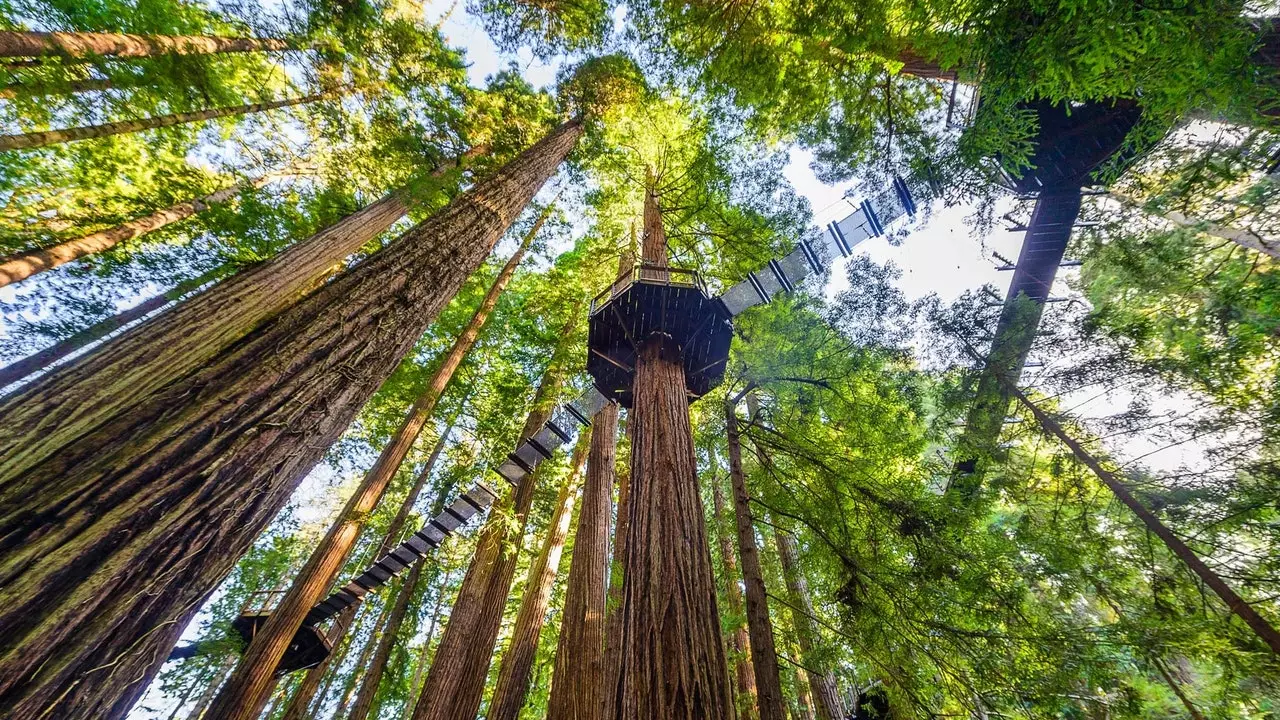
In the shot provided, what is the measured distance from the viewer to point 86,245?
5.92 metres

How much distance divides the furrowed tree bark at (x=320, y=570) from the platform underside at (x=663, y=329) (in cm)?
352

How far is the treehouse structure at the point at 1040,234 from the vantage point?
5203 millimetres

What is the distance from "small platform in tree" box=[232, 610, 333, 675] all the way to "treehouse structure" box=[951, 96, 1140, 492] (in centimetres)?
917

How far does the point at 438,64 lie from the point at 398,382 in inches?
205

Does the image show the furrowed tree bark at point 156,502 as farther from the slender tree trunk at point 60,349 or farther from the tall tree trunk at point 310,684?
the tall tree trunk at point 310,684

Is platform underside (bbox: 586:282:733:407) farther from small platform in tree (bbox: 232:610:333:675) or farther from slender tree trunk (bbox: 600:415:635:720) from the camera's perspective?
small platform in tree (bbox: 232:610:333:675)

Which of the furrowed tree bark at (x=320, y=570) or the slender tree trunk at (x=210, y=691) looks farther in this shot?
the slender tree trunk at (x=210, y=691)

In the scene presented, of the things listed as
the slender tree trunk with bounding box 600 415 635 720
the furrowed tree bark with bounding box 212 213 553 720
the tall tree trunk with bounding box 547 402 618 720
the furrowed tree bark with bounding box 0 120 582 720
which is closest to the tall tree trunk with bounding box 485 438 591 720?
the tall tree trunk with bounding box 547 402 618 720

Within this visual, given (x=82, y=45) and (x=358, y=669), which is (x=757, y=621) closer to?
(x=82, y=45)

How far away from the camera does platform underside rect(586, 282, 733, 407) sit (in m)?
4.62

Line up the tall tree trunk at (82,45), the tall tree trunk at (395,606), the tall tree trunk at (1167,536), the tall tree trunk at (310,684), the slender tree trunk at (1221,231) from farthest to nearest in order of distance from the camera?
1. the tall tree trunk at (395,606)
2. the tall tree trunk at (310,684)
3. the tall tree trunk at (82,45)
4. the slender tree trunk at (1221,231)
5. the tall tree trunk at (1167,536)

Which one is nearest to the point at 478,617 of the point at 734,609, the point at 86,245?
the point at 734,609

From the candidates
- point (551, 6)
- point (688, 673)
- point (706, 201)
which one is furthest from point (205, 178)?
Result: point (688, 673)

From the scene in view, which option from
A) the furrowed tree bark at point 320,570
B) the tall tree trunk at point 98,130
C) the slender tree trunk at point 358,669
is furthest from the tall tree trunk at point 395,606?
the tall tree trunk at point 98,130
